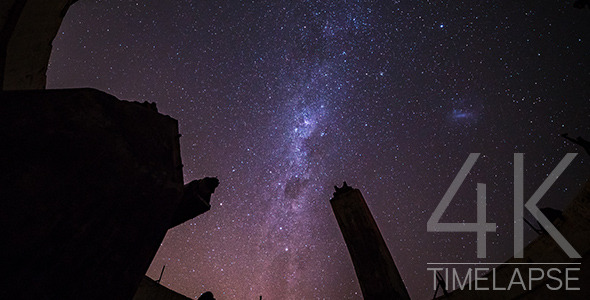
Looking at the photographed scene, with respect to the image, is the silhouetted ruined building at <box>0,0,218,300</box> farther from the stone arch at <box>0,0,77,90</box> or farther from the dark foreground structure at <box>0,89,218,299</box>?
the stone arch at <box>0,0,77,90</box>

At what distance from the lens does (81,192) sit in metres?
1.51

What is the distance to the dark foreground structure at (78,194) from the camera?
124 cm

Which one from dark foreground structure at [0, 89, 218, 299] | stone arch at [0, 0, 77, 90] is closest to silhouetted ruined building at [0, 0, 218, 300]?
dark foreground structure at [0, 89, 218, 299]

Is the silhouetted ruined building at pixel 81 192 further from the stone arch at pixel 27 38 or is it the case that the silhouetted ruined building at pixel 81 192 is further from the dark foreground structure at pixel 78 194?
the stone arch at pixel 27 38

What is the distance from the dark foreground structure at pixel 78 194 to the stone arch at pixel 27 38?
2350 millimetres

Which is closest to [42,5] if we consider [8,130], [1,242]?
[8,130]

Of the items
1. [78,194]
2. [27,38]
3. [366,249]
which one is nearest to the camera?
[78,194]

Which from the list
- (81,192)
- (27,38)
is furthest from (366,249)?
(27,38)

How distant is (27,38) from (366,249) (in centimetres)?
513

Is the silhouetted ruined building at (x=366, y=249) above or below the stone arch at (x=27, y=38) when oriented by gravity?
below

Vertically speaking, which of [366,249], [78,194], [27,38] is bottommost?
[78,194]

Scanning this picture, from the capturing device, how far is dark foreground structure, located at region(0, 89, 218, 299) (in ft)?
4.07

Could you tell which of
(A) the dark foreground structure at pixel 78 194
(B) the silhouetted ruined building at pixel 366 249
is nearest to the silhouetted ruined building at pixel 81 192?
(A) the dark foreground structure at pixel 78 194

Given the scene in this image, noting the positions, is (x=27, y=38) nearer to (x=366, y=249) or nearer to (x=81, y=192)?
(x=81, y=192)
